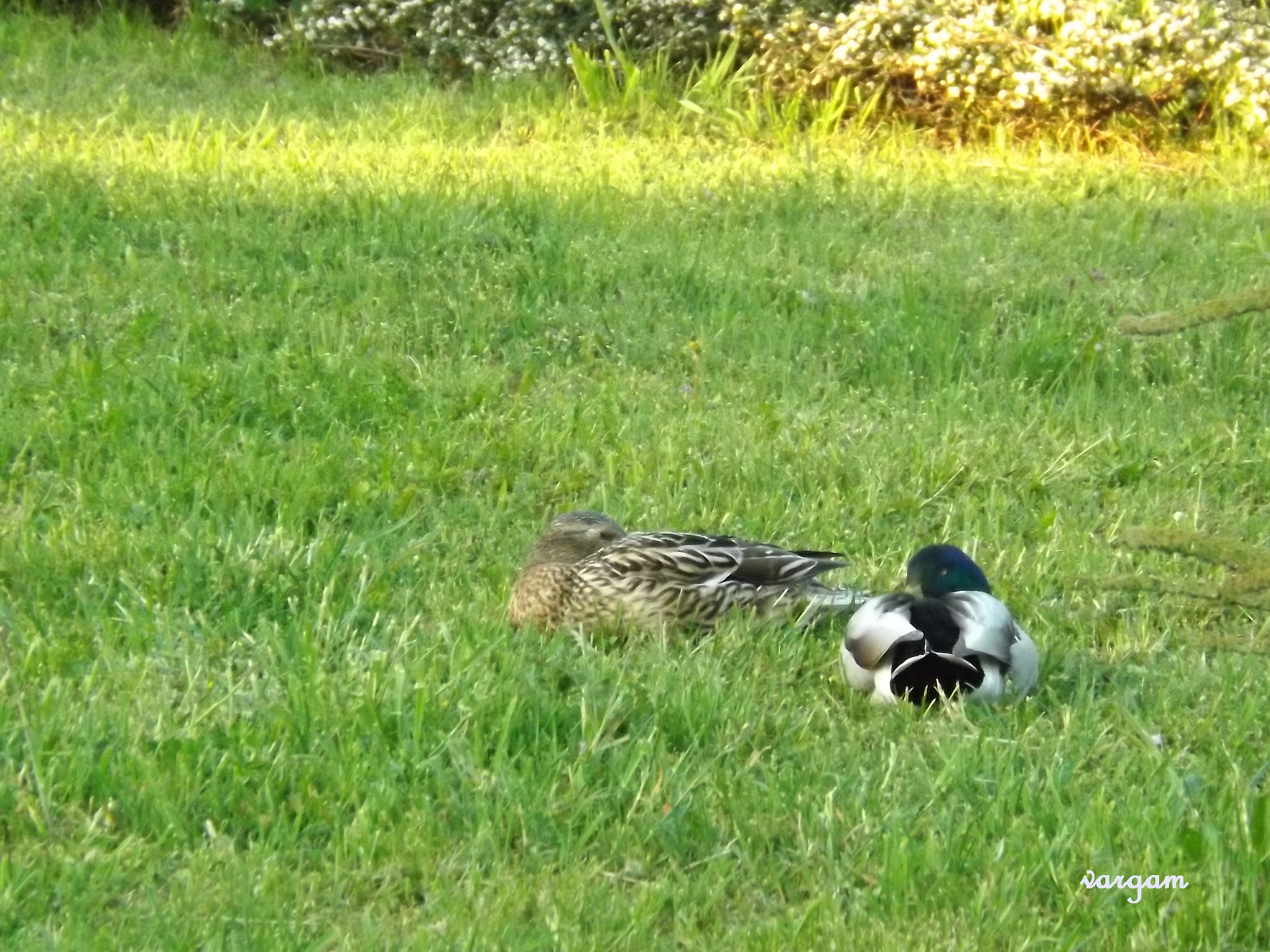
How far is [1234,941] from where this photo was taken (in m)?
3.20

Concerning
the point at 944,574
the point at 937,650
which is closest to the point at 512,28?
the point at 944,574

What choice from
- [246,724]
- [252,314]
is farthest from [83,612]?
[252,314]

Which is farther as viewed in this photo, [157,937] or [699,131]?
[699,131]

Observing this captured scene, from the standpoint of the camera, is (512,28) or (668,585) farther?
(512,28)

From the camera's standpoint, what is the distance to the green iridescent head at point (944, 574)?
15.0ft

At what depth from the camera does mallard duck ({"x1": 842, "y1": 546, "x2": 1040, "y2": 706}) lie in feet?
13.7

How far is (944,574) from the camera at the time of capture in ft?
15.1

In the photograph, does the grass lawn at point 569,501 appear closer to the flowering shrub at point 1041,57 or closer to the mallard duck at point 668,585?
the mallard duck at point 668,585

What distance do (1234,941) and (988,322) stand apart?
4380mm

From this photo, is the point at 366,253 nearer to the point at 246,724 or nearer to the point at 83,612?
the point at 83,612

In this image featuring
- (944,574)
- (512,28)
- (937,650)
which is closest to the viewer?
(937,650)

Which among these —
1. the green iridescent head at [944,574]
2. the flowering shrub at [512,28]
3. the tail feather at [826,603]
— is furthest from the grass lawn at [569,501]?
the flowering shrub at [512,28]

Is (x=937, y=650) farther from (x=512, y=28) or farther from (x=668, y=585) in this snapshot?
(x=512, y=28)

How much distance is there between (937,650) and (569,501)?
1.83m
